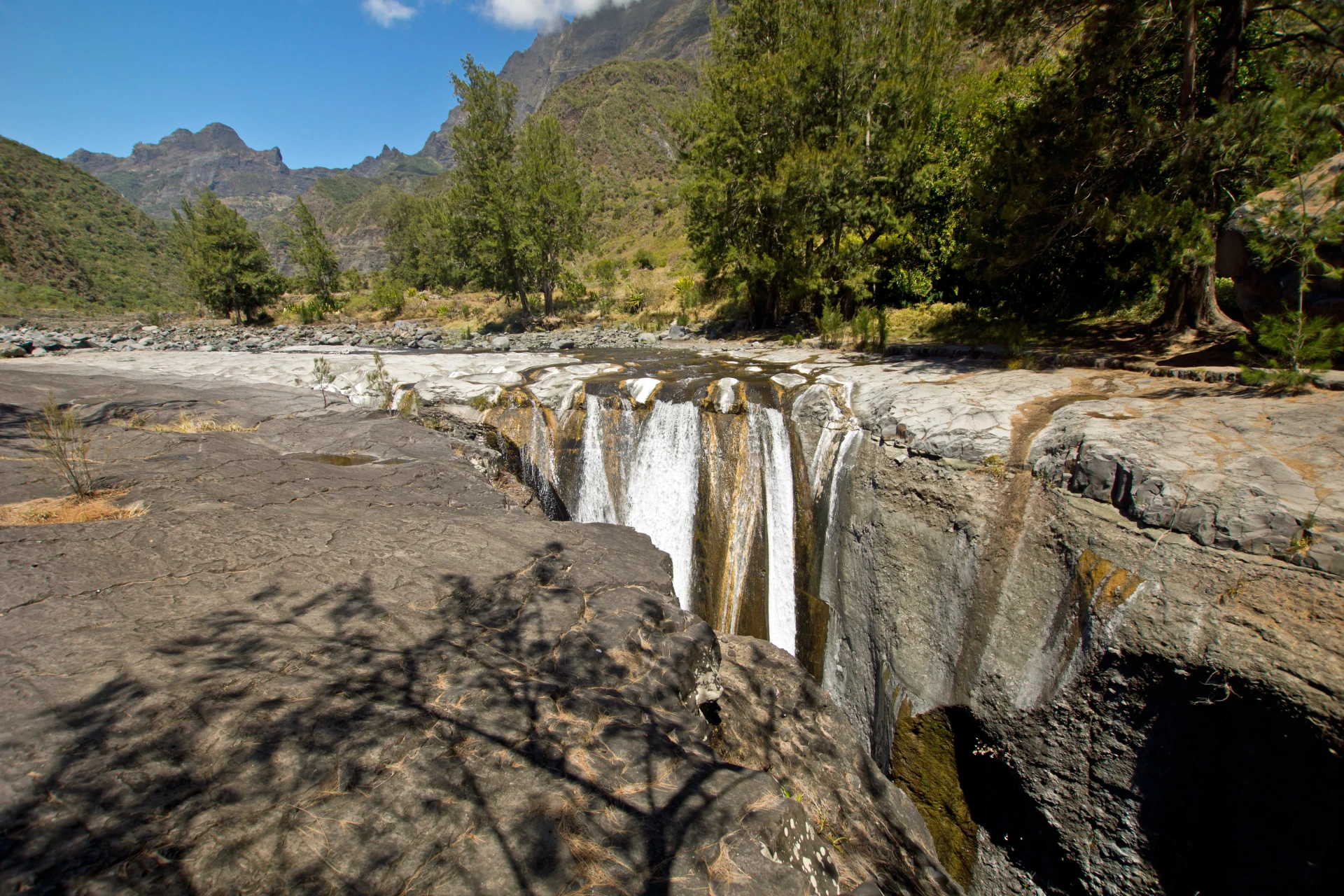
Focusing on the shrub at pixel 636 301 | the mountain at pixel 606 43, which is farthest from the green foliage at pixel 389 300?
the mountain at pixel 606 43

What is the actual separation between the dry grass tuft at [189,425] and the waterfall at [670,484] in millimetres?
5113

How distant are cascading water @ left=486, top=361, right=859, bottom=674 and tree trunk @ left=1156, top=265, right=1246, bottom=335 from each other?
4.80 metres

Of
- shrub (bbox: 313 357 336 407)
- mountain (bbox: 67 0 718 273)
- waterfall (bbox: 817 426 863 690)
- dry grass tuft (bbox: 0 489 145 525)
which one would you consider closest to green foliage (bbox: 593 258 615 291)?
mountain (bbox: 67 0 718 273)

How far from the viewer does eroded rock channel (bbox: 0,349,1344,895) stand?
2.01 meters

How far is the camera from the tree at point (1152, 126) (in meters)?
5.86

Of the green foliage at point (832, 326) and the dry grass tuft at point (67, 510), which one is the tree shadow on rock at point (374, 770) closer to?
the dry grass tuft at point (67, 510)

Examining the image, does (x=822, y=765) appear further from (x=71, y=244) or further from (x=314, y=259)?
(x=71, y=244)

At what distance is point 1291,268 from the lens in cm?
538

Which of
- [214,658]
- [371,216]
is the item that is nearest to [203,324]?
[214,658]

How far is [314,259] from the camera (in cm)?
2945

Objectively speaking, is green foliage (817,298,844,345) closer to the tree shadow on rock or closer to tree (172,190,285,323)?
the tree shadow on rock

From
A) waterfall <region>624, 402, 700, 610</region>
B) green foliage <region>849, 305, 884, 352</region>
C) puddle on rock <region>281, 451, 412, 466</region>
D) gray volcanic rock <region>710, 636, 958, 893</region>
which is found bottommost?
gray volcanic rock <region>710, 636, 958, 893</region>

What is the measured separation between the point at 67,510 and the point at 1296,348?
1042 cm

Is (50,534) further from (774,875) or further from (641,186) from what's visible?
(641,186)
